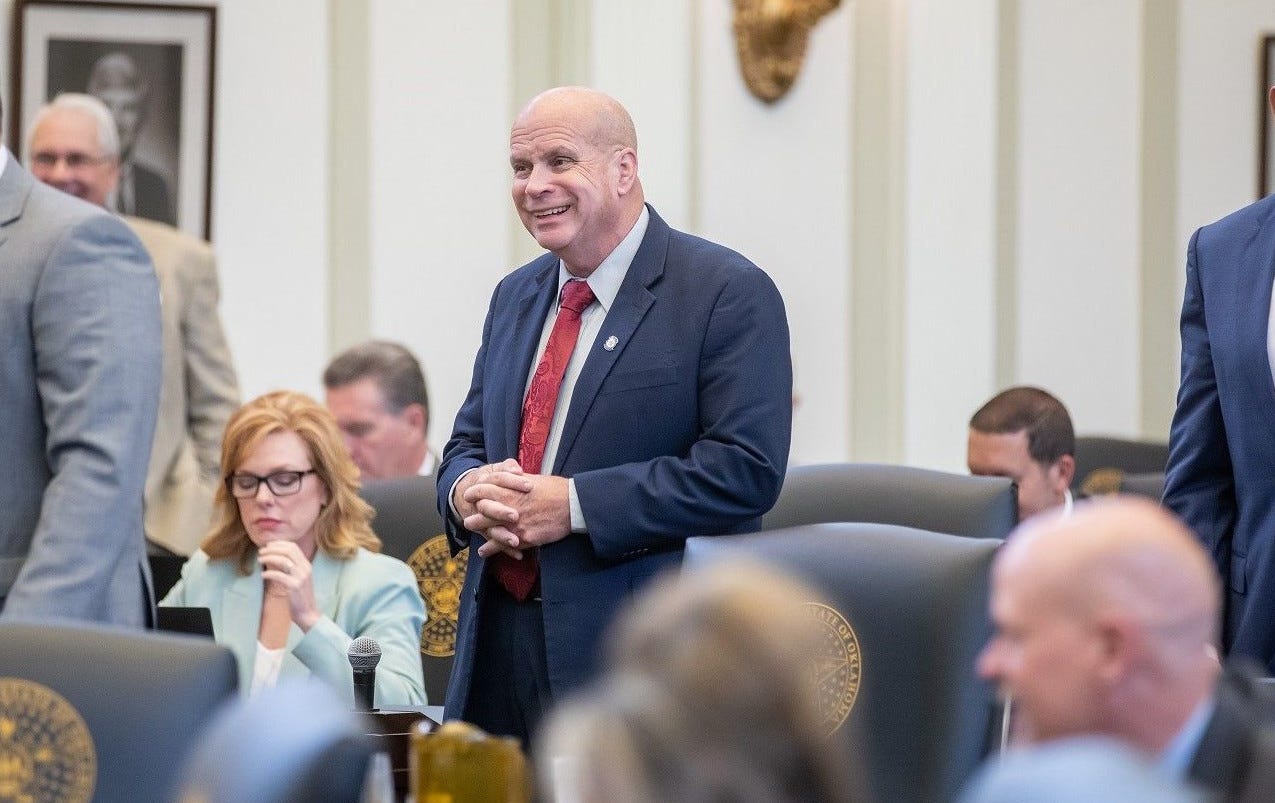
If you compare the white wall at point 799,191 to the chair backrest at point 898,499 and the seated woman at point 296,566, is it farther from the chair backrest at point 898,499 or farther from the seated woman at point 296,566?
the seated woman at point 296,566

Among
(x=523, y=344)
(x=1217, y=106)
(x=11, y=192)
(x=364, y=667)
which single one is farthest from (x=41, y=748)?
(x=1217, y=106)

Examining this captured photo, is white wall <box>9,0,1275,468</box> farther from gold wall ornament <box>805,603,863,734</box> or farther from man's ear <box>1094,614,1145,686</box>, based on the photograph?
man's ear <box>1094,614,1145,686</box>

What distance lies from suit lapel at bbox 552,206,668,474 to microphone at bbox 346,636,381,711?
1.97 ft

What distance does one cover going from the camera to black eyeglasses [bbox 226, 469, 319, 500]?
3797 millimetres

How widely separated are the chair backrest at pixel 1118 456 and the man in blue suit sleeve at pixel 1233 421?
9.13 ft

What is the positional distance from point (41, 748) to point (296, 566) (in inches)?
61.4

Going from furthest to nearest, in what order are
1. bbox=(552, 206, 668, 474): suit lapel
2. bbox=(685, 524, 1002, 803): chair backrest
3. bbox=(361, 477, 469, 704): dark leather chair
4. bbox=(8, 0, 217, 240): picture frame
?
bbox=(8, 0, 217, 240): picture frame
bbox=(361, 477, 469, 704): dark leather chair
bbox=(552, 206, 668, 474): suit lapel
bbox=(685, 524, 1002, 803): chair backrest

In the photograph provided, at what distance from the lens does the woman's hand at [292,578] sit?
3459mm

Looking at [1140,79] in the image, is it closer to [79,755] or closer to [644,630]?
[79,755]

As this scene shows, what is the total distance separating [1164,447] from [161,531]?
2904 mm

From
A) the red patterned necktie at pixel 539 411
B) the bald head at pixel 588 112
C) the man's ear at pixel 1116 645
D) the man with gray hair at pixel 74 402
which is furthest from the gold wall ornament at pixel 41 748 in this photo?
the bald head at pixel 588 112

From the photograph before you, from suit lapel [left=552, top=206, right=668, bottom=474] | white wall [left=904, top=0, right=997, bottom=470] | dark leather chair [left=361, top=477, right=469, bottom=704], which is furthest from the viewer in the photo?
white wall [left=904, top=0, right=997, bottom=470]

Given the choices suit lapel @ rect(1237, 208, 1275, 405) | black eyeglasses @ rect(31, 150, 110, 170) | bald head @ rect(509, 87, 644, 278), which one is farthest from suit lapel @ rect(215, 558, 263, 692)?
suit lapel @ rect(1237, 208, 1275, 405)

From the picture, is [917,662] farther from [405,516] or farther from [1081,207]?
[1081,207]
